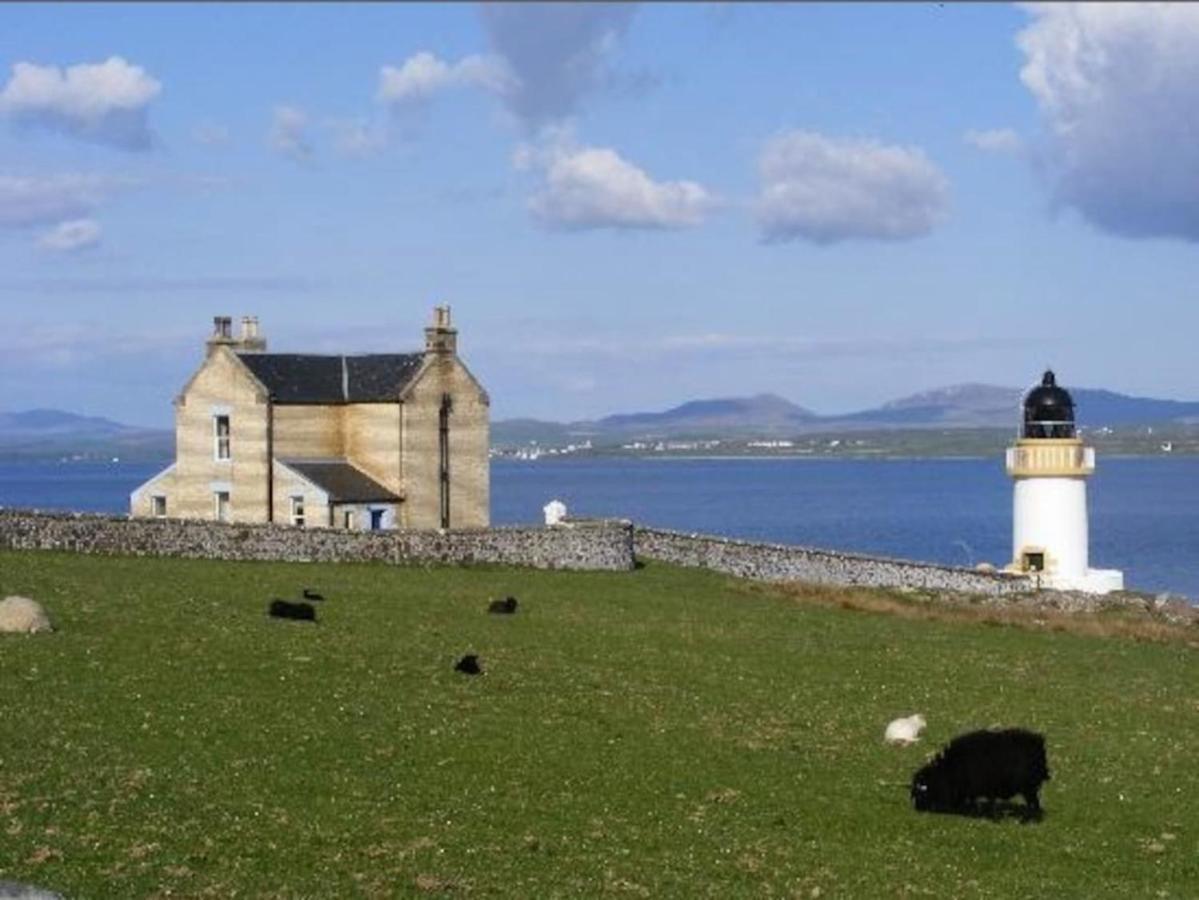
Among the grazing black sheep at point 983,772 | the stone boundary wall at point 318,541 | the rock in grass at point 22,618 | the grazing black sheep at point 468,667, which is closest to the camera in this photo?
the grazing black sheep at point 983,772

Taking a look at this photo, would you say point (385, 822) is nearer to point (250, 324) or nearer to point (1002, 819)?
point (1002, 819)

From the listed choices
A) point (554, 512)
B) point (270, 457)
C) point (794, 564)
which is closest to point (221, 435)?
point (270, 457)

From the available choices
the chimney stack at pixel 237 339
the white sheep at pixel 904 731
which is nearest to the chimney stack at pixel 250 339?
the chimney stack at pixel 237 339

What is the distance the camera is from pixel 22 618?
32750mm

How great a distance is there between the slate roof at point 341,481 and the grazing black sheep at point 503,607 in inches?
794

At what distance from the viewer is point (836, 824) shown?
23.5m

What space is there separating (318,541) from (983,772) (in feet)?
104

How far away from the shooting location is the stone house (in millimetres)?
64438

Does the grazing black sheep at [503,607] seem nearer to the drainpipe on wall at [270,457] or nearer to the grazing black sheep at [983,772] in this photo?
the grazing black sheep at [983,772]

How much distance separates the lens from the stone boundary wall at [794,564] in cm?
6300

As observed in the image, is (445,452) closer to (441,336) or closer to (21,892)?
(441,336)

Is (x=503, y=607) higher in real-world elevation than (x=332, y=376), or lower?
lower

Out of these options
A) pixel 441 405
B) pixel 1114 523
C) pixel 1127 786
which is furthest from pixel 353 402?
pixel 1114 523

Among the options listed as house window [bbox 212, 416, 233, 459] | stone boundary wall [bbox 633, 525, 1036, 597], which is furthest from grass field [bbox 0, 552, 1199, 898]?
house window [bbox 212, 416, 233, 459]
